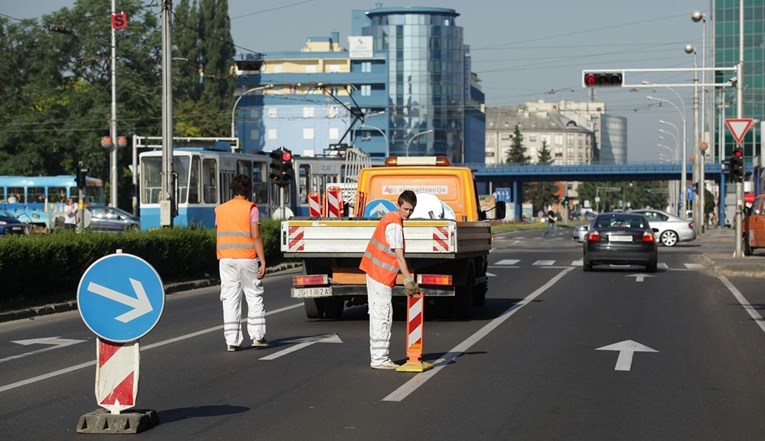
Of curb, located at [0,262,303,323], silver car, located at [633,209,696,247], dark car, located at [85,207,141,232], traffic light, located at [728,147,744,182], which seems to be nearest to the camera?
curb, located at [0,262,303,323]

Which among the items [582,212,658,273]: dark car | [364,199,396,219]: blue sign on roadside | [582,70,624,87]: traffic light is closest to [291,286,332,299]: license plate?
[364,199,396,219]: blue sign on roadside

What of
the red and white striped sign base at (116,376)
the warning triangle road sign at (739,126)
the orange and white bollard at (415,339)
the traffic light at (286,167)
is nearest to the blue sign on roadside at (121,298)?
the red and white striped sign base at (116,376)

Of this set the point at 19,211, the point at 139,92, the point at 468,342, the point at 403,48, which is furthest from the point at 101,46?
the point at 468,342

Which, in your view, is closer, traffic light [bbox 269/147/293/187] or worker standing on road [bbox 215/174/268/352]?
worker standing on road [bbox 215/174/268/352]

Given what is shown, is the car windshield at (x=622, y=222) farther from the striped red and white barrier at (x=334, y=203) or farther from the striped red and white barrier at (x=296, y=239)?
the striped red and white barrier at (x=296, y=239)

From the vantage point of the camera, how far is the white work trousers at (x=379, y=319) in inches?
503

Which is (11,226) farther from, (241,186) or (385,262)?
(385,262)

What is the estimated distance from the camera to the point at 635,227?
32.6m

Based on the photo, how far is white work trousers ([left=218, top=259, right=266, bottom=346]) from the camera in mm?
14359

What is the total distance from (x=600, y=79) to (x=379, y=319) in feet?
93.1

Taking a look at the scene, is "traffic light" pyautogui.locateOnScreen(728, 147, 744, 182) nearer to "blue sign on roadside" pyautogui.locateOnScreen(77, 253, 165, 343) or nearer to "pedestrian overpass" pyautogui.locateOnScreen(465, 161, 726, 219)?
"blue sign on roadside" pyautogui.locateOnScreen(77, 253, 165, 343)

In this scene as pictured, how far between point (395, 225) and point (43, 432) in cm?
476

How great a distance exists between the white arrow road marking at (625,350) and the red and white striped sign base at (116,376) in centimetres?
544

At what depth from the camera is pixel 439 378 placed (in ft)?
39.7
